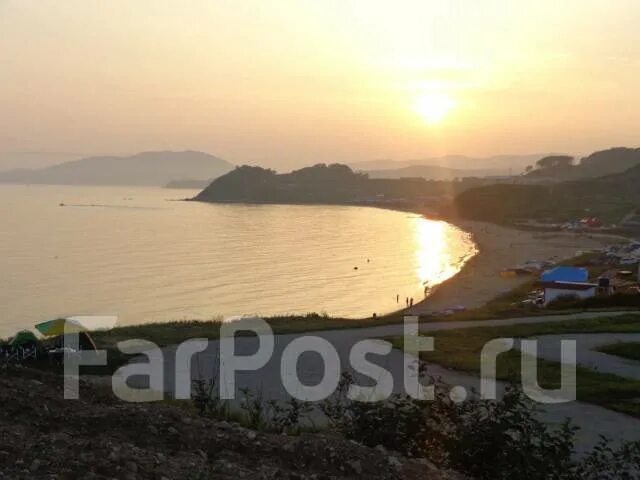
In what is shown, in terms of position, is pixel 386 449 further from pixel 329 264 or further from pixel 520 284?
pixel 329 264

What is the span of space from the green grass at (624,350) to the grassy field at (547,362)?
225 cm

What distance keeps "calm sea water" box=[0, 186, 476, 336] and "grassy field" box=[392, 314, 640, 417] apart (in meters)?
20.3

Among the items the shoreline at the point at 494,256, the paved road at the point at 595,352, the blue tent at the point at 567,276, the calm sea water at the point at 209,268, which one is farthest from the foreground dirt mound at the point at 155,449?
the blue tent at the point at 567,276

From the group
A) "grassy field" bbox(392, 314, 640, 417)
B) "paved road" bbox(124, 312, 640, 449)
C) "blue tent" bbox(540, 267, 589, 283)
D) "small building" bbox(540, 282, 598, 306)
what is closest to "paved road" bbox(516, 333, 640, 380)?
"grassy field" bbox(392, 314, 640, 417)

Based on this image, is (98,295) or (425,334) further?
(98,295)

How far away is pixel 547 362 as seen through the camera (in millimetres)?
14430

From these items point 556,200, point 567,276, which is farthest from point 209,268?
point 556,200

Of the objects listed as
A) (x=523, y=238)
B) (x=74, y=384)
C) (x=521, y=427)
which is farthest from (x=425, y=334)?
(x=523, y=238)

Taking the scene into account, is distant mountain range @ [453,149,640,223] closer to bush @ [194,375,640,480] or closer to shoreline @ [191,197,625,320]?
shoreline @ [191,197,625,320]

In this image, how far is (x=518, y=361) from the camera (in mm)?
14805

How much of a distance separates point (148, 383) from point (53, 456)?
732 centimetres

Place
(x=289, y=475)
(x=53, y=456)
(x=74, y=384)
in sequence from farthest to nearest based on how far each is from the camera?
1. (x=74, y=384)
2. (x=289, y=475)
3. (x=53, y=456)

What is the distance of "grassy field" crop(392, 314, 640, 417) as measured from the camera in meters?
11.6

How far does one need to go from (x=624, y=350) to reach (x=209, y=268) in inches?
1758
